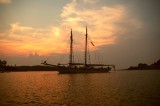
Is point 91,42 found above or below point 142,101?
above

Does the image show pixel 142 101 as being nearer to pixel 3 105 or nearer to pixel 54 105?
pixel 54 105

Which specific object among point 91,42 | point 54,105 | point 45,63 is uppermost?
point 91,42

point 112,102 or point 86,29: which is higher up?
point 86,29

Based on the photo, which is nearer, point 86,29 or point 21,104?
point 21,104

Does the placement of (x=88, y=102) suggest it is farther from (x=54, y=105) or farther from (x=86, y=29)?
(x=86, y=29)

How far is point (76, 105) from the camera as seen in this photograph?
32.7 meters

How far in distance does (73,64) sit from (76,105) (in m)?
100

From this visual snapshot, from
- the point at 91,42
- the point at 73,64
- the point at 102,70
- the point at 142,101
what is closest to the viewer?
the point at 142,101

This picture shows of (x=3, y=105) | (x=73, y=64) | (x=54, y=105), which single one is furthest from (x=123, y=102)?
(x=73, y=64)

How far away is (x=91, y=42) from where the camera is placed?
141750 mm

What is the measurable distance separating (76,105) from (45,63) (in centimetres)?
10387

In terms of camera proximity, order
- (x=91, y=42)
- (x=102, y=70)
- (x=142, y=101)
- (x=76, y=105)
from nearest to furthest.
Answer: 1. (x=76, y=105)
2. (x=142, y=101)
3. (x=91, y=42)
4. (x=102, y=70)

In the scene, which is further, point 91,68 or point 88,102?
point 91,68

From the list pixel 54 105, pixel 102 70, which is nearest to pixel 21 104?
pixel 54 105
